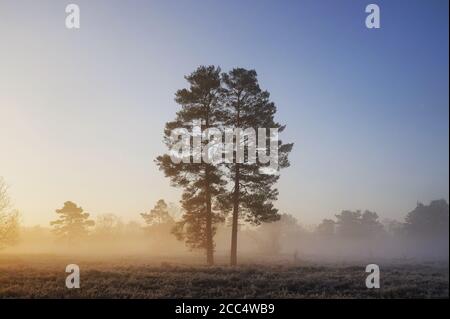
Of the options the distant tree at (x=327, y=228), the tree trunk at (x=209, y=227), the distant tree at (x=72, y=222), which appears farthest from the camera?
the distant tree at (x=327, y=228)

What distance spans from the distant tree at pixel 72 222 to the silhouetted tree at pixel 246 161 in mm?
53840

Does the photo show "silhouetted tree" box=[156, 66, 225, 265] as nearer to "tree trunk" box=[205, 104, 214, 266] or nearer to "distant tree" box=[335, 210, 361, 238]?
"tree trunk" box=[205, 104, 214, 266]

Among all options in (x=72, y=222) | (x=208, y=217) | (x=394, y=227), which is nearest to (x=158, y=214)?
(x=72, y=222)

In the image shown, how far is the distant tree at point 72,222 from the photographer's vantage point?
227 ft

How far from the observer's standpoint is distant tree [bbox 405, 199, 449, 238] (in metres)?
83.6

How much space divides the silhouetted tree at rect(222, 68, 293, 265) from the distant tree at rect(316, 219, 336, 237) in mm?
98229

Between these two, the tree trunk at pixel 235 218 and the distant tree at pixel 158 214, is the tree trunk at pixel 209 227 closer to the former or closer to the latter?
the tree trunk at pixel 235 218

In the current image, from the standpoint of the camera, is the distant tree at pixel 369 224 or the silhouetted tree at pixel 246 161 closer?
the silhouetted tree at pixel 246 161

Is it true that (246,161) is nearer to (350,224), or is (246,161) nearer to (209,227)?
(209,227)

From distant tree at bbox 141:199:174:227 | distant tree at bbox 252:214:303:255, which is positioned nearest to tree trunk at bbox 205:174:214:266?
distant tree at bbox 252:214:303:255

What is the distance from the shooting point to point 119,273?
58.4 feet

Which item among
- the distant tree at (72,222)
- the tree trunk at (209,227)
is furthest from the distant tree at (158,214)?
the tree trunk at (209,227)

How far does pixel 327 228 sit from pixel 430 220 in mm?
38649
